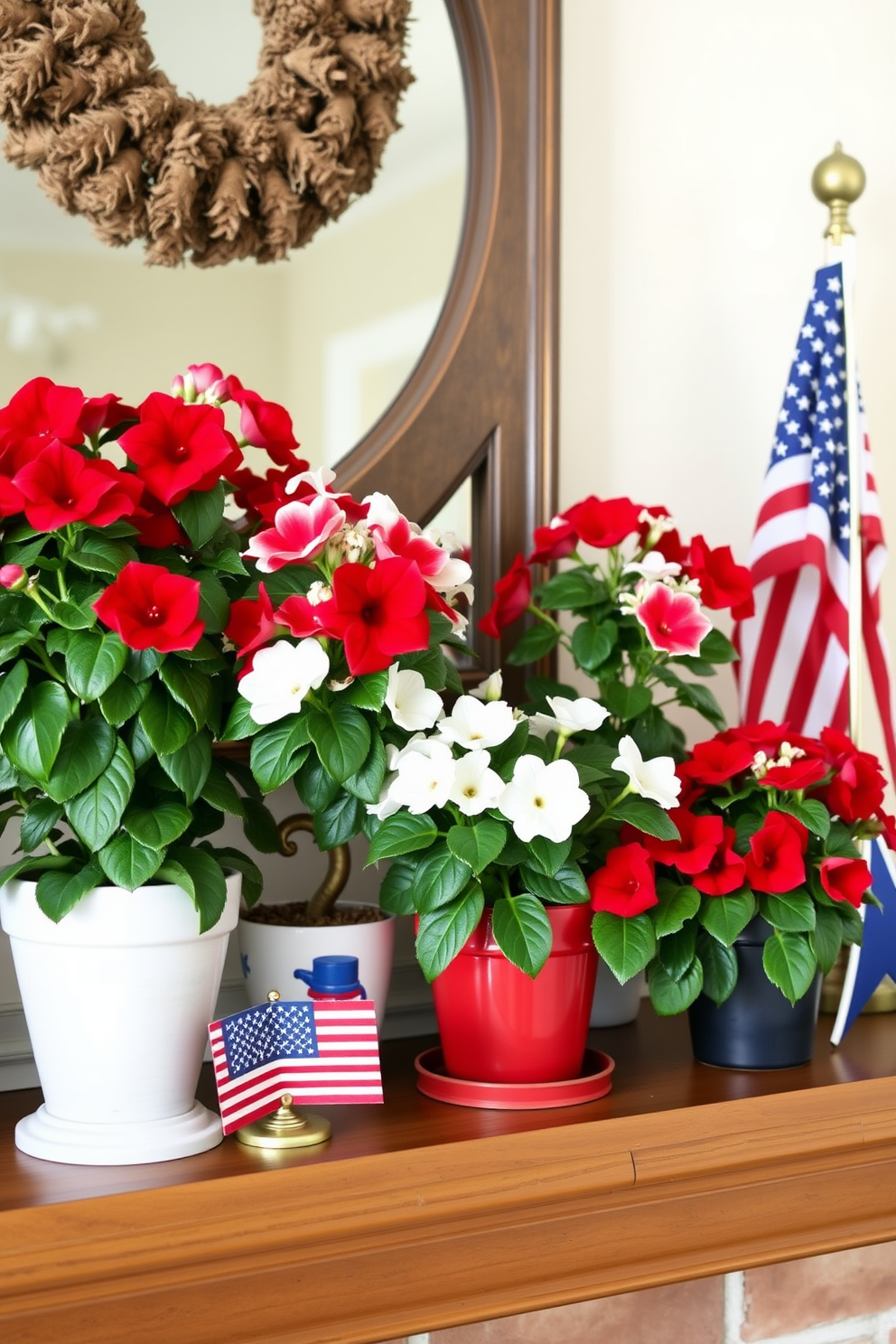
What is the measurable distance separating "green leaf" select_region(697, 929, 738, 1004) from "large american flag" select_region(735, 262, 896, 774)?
39cm

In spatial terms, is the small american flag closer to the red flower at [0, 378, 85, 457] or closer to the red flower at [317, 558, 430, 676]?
the red flower at [317, 558, 430, 676]

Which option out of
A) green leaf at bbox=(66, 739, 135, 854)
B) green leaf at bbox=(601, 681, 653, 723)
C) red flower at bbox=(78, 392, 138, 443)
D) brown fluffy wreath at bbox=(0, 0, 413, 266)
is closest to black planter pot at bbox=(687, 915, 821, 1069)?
green leaf at bbox=(601, 681, 653, 723)

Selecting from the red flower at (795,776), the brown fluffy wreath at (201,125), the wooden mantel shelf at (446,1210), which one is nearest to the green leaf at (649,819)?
the red flower at (795,776)

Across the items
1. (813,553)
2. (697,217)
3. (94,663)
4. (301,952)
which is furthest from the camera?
(697,217)

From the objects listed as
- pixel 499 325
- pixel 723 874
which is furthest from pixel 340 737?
pixel 499 325

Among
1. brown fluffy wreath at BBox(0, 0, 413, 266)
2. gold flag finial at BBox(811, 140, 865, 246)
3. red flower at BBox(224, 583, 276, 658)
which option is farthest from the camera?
gold flag finial at BBox(811, 140, 865, 246)

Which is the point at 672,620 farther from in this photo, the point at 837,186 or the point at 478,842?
the point at 837,186

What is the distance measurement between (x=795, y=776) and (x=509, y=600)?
1.08 feet

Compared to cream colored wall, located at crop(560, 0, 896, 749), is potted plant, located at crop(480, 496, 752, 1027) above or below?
below

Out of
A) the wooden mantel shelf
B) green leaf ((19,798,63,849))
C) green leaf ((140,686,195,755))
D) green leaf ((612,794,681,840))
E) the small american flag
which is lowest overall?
the wooden mantel shelf

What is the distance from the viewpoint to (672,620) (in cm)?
114

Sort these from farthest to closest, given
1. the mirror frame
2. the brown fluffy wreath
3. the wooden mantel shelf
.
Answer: the mirror frame → the brown fluffy wreath → the wooden mantel shelf

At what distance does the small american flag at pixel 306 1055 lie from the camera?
912 millimetres

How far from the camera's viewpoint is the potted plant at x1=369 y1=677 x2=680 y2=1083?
0.94 m
